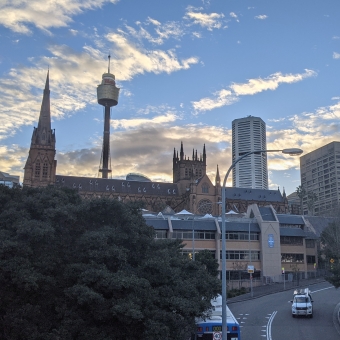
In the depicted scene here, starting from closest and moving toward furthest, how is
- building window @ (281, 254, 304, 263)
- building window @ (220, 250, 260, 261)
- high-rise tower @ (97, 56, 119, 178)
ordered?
building window @ (220, 250, 260, 261), building window @ (281, 254, 304, 263), high-rise tower @ (97, 56, 119, 178)

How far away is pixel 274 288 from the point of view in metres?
60.4

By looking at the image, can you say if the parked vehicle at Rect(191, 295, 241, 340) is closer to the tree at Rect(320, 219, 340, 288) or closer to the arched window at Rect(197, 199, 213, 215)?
the tree at Rect(320, 219, 340, 288)

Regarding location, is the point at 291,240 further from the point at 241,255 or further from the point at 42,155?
the point at 42,155

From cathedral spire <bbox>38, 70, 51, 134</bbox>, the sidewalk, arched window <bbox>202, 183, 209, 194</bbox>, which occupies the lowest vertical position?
the sidewalk

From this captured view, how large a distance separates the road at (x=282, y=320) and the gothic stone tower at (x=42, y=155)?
92.6 metres

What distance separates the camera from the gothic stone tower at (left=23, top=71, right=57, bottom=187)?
12875 centimetres

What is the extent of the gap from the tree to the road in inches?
132

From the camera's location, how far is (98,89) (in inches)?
7766

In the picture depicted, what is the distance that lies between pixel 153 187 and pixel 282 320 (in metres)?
Result: 110

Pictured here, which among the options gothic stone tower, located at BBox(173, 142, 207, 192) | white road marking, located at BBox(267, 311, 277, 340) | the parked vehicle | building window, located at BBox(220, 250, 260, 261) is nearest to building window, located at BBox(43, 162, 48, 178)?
gothic stone tower, located at BBox(173, 142, 207, 192)

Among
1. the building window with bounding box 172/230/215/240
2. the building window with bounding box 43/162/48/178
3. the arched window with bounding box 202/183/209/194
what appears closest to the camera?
→ the building window with bounding box 172/230/215/240

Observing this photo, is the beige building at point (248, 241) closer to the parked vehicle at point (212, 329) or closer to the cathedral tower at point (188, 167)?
the parked vehicle at point (212, 329)

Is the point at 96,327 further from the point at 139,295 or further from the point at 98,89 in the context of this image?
the point at 98,89

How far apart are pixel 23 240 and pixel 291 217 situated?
64600mm
